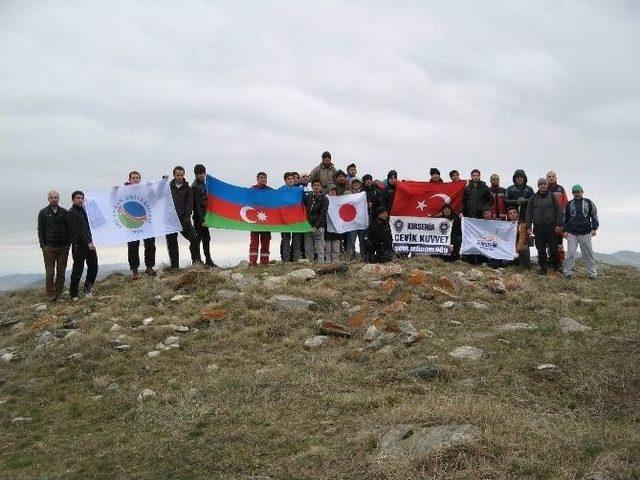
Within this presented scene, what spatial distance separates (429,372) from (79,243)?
10.3 m

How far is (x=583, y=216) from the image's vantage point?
15781 mm

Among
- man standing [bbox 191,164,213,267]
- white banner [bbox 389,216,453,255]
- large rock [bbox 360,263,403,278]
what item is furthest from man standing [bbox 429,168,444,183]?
man standing [bbox 191,164,213,267]

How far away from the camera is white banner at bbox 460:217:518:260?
18234mm

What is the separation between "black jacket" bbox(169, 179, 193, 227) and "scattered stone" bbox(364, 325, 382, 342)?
23.9ft

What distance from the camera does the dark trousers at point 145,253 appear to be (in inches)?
656

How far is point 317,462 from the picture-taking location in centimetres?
682

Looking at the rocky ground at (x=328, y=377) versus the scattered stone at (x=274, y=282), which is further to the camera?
the scattered stone at (x=274, y=282)

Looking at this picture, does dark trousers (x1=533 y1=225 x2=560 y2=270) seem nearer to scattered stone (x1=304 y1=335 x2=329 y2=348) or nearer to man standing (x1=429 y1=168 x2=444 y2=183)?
man standing (x1=429 y1=168 x2=444 y2=183)

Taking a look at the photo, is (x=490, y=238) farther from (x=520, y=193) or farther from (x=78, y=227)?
(x=78, y=227)

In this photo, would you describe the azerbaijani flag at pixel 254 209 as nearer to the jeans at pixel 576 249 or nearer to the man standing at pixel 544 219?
the man standing at pixel 544 219

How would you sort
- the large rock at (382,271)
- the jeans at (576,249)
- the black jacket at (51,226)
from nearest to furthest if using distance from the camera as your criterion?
the large rock at (382,271)
the black jacket at (51,226)
the jeans at (576,249)

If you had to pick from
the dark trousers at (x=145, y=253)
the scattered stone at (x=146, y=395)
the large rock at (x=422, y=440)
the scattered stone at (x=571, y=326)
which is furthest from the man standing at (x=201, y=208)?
the large rock at (x=422, y=440)

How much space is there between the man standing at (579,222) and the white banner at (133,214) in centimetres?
1075

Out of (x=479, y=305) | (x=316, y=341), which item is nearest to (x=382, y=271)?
(x=479, y=305)
